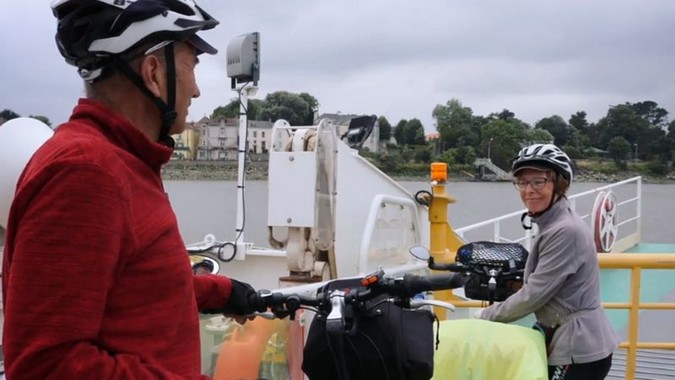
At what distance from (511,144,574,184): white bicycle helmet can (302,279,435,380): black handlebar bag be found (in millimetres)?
1209

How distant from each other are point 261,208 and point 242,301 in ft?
44.1

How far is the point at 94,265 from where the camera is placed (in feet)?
3.51

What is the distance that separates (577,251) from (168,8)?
6.60 feet

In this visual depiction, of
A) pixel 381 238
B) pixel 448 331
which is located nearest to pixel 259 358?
pixel 448 331

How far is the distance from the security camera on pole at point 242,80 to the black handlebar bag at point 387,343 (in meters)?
2.70

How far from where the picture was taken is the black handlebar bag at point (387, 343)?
1.85m

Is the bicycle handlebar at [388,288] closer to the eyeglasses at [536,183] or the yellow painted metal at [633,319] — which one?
the eyeglasses at [536,183]

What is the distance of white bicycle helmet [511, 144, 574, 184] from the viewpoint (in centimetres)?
285

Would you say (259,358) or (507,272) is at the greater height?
(507,272)

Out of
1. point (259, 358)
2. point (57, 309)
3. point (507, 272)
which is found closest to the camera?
point (57, 309)

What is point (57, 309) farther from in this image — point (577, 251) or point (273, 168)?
point (273, 168)

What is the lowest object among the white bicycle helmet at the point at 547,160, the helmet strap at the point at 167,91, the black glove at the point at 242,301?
A: the black glove at the point at 242,301

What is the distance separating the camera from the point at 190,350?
4.28ft

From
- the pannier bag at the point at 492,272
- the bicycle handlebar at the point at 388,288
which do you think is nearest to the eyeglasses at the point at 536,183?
the pannier bag at the point at 492,272
